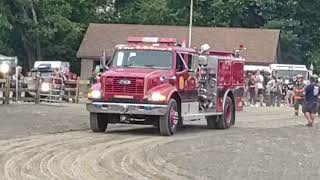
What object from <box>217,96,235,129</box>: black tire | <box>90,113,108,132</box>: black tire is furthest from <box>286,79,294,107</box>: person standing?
<box>90,113,108,132</box>: black tire

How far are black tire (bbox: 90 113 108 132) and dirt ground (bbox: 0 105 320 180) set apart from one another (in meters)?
0.21

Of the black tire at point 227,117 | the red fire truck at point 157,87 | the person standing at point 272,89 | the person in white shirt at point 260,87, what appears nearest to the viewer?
the red fire truck at point 157,87

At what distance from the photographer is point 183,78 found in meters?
19.6

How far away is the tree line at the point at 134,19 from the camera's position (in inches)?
2443

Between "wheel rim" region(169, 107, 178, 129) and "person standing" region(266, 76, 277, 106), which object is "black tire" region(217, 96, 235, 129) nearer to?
"wheel rim" region(169, 107, 178, 129)

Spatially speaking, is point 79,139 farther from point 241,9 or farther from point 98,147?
point 241,9

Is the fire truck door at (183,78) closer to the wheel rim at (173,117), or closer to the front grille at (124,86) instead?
the wheel rim at (173,117)

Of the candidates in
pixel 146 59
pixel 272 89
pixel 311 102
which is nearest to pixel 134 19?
pixel 272 89

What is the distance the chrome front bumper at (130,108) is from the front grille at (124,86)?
12.8 inches

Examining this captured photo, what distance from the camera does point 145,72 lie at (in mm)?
18609

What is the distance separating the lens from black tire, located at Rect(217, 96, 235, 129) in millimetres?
22172

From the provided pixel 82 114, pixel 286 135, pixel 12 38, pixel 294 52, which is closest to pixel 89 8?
pixel 12 38

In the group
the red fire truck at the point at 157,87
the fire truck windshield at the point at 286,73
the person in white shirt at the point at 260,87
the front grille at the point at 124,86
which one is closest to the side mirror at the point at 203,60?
the red fire truck at the point at 157,87

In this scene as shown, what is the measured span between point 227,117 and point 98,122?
4986 mm
